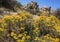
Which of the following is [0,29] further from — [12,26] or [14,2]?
[14,2]

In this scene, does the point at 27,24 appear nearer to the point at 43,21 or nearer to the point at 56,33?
the point at 43,21

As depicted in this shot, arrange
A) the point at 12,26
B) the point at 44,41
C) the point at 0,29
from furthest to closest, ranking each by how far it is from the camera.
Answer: the point at 12,26, the point at 0,29, the point at 44,41

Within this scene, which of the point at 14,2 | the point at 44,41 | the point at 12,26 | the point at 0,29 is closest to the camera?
the point at 44,41

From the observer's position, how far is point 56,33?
28.5 ft

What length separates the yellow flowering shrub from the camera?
8234 millimetres

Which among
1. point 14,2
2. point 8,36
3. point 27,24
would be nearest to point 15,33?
point 8,36

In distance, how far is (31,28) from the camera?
9.10 meters

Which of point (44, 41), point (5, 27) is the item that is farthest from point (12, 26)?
point (44, 41)

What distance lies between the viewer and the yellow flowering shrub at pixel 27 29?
8234 millimetres

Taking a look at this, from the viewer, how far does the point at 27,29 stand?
914 cm

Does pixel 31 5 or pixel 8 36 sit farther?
pixel 31 5

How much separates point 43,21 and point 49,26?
0.29 meters

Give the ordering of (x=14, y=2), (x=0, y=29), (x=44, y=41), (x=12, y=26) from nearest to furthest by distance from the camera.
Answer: (x=44, y=41), (x=0, y=29), (x=12, y=26), (x=14, y=2)

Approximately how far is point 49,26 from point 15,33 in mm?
1425
